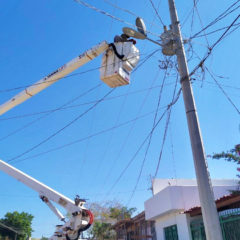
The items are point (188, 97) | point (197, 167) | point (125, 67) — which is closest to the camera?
point (197, 167)

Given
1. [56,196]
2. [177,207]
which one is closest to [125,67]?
[56,196]

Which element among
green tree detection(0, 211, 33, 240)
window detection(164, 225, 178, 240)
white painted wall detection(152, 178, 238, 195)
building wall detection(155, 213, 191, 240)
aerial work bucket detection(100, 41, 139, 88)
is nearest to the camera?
aerial work bucket detection(100, 41, 139, 88)

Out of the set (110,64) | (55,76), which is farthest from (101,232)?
(110,64)

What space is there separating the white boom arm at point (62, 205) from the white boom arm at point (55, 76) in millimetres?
2192

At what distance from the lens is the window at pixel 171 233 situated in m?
13.3

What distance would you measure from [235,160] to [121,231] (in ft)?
57.2

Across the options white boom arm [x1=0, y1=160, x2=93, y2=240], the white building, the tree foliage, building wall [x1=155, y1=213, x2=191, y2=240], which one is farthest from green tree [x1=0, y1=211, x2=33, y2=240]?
white boom arm [x1=0, y1=160, x2=93, y2=240]

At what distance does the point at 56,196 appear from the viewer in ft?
29.6

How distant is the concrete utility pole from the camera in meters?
Answer: 5.11

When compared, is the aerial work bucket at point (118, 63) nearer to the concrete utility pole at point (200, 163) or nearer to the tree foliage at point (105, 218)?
the concrete utility pole at point (200, 163)

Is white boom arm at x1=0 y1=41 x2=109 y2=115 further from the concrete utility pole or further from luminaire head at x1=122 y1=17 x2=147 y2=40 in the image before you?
the concrete utility pole

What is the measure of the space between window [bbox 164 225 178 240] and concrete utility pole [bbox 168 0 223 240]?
28.9 feet

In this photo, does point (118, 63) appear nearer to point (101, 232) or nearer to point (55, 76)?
point (55, 76)

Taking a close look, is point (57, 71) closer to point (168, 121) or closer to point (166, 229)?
point (168, 121)
